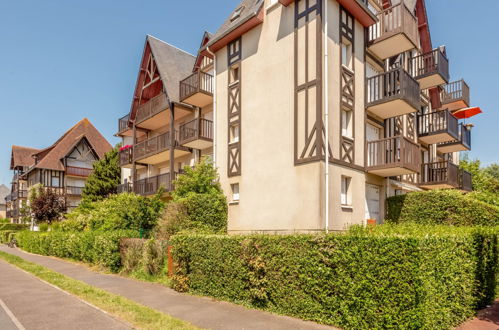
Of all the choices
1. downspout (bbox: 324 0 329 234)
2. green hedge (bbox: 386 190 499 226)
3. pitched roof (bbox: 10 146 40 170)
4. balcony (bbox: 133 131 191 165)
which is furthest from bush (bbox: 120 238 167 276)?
pitched roof (bbox: 10 146 40 170)

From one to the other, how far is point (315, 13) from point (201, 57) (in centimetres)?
1052

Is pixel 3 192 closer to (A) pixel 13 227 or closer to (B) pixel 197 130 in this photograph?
(A) pixel 13 227

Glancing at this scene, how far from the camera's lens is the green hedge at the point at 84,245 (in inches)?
628

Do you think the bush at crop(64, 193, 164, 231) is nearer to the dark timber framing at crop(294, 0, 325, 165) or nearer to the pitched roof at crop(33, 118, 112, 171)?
the dark timber framing at crop(294, 0, 325, 165)

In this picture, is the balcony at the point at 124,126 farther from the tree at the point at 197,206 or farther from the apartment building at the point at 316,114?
the tree at the point at 197,206

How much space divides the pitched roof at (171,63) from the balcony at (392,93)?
11853 mm

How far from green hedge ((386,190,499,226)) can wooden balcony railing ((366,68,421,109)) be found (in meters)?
3.95

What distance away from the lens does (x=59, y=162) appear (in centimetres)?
4716

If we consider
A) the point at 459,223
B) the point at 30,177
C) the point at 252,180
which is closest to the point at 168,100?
the point at 252,180

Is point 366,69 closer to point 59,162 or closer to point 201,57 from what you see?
point 201,57

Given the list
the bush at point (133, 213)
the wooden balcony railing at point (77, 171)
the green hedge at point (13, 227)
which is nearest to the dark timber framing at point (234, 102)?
the bush at point (133, 213)

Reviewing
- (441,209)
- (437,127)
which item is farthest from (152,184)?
(437,127)

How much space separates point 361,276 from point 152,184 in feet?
62.4

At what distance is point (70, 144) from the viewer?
48938mm
